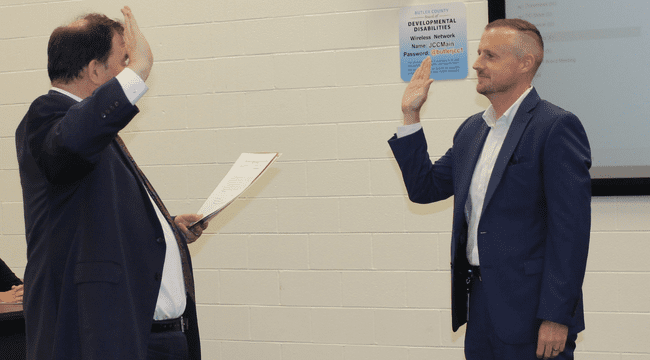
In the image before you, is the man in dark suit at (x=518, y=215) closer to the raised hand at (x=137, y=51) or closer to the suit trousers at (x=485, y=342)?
the suit trousers at (x=485, y=342)

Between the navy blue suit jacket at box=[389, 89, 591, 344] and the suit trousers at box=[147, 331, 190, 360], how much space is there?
0.92m

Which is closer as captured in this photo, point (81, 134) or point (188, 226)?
point (81, 134)

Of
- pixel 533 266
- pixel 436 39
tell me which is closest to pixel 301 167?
pixel 436 39

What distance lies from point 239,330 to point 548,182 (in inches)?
79.3

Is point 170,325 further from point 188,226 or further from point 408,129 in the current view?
point 408,129

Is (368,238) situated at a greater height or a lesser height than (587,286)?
greater

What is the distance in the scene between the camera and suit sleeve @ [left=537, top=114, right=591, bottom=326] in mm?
1681

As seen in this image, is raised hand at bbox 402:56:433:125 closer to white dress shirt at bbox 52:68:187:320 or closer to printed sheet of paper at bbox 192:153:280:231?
printed sheet of paper at bbox 192:153:280:231

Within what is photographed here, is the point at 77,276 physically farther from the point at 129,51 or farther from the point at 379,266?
the point at 379,266

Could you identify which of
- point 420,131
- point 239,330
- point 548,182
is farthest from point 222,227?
point 548,182

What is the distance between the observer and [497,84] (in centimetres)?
192

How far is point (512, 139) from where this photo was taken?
1.83 m

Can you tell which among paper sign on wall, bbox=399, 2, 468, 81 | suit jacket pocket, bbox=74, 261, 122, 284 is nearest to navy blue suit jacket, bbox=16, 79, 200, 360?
suit jacket pocket, bbox=74, 261, 122, 284

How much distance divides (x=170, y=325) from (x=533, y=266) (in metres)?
1.08
